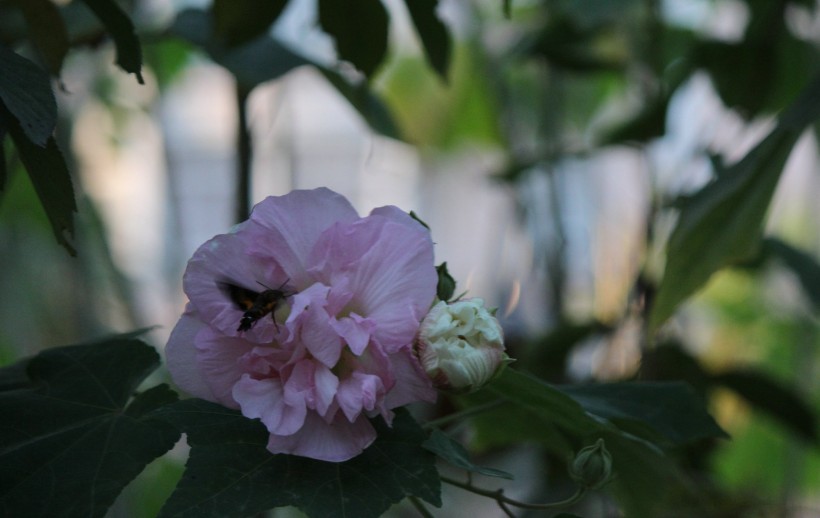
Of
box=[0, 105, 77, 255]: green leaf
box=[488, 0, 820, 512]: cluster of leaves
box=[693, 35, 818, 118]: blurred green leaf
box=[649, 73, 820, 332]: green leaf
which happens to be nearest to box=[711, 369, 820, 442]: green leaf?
box=[488, 0, 820, 512]: cluster of leaves

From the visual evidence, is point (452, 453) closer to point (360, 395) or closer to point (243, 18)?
point (360, 395)

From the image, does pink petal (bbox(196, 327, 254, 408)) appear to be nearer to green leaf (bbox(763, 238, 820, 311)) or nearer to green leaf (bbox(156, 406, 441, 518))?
green leaf (bbox(156, 406, 441, 518))

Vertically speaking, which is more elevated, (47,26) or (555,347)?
(47,26)

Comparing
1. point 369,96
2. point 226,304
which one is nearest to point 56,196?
point 226,304

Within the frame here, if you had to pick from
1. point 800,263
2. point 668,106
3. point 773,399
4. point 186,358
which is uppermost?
point 186,358

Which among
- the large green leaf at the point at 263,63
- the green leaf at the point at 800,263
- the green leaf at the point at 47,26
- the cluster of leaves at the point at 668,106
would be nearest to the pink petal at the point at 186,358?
the green leaf at the point at 47,26

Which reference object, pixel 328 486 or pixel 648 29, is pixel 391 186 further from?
pixel 328 486

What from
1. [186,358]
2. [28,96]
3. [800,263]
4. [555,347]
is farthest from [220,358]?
[800,263]
